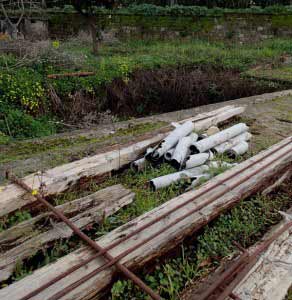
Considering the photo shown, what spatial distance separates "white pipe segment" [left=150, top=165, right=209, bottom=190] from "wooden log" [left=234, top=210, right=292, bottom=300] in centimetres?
102

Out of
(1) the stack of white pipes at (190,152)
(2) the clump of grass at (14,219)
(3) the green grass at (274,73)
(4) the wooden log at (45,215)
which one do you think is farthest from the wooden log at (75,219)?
(3) the green grass at (274,73)

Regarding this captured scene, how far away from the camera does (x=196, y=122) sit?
4.70 metres

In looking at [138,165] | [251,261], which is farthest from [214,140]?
[251,261]

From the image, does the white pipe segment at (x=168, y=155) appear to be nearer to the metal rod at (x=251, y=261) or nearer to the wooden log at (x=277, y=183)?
the wooden log at (x=277, y=183)

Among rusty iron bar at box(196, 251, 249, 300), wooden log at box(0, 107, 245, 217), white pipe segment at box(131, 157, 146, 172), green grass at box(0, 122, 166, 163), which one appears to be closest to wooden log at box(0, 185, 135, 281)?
wooden log at box(0, 107, 245, 217)

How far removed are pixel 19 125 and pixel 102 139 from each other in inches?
98.4

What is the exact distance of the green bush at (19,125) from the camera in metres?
5.92

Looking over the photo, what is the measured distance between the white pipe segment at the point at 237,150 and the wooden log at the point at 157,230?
1.28ft

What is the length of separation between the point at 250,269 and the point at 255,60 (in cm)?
945

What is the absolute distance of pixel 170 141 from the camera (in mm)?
3777

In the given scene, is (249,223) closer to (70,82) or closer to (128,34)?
(70,82)

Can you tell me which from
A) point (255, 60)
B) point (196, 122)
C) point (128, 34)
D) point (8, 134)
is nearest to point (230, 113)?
point (196, 122)

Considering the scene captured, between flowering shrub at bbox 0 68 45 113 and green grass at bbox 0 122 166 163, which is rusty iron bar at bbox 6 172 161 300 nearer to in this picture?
green grass at bbox 0 122 166 163

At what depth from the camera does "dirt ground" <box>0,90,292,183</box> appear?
11.6 feet
